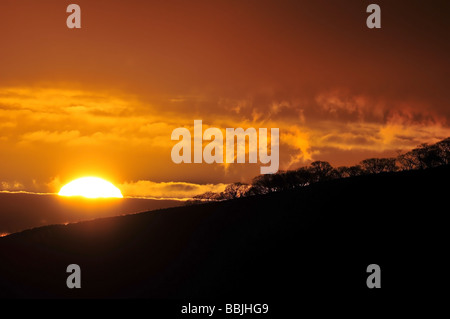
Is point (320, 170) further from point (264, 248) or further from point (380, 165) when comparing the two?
point (264, 248)

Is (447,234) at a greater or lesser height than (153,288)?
greater

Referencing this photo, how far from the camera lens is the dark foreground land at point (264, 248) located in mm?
38781

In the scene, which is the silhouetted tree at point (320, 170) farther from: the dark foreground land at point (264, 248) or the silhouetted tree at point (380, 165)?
the dark foreground land at point (264, 248)

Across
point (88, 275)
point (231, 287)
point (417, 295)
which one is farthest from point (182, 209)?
point (417, 295)

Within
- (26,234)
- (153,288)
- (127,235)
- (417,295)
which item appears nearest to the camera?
(417,295)

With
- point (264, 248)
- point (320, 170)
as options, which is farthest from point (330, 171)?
point (264, 248)

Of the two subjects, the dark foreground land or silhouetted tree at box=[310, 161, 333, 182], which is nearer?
the dark foreground land

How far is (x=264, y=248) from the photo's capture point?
47500 mm

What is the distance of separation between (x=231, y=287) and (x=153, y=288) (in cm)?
864

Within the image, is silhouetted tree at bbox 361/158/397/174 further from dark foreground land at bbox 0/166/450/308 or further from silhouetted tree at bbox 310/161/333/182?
dark foreground land at bbox 0/166/450/308

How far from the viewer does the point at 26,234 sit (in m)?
70.1

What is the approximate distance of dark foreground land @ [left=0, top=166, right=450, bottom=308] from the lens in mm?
38781
